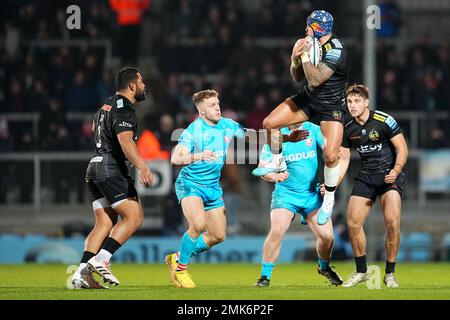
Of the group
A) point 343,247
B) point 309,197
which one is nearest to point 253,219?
point 343,247

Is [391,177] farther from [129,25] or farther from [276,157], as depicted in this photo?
[129,25]

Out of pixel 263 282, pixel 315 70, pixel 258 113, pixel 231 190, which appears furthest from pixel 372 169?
pixel 258 113

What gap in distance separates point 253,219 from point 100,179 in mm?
9465

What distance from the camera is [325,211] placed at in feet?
42.6

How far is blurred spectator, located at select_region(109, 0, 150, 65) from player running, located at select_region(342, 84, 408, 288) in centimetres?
1196

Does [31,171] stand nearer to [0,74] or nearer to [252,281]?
[0,74]

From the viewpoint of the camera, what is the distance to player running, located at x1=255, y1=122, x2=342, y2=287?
1297cm

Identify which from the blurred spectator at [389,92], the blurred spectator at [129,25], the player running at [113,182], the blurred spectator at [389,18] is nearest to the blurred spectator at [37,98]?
the blurred spectator at [129,25]

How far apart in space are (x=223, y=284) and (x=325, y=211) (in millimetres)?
1803

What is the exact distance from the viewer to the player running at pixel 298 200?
1297 cm

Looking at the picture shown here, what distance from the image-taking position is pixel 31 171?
2183cm

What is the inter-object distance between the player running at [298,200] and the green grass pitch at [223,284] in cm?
33

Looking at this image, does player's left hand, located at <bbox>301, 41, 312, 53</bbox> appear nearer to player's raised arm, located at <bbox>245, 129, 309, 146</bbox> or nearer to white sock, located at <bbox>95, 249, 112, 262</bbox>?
player's raised arm, located at <bbox>245, 129, 309, 146</bbox>

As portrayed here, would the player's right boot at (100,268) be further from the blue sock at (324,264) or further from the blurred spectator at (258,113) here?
the blurred spectator at (258,113)
